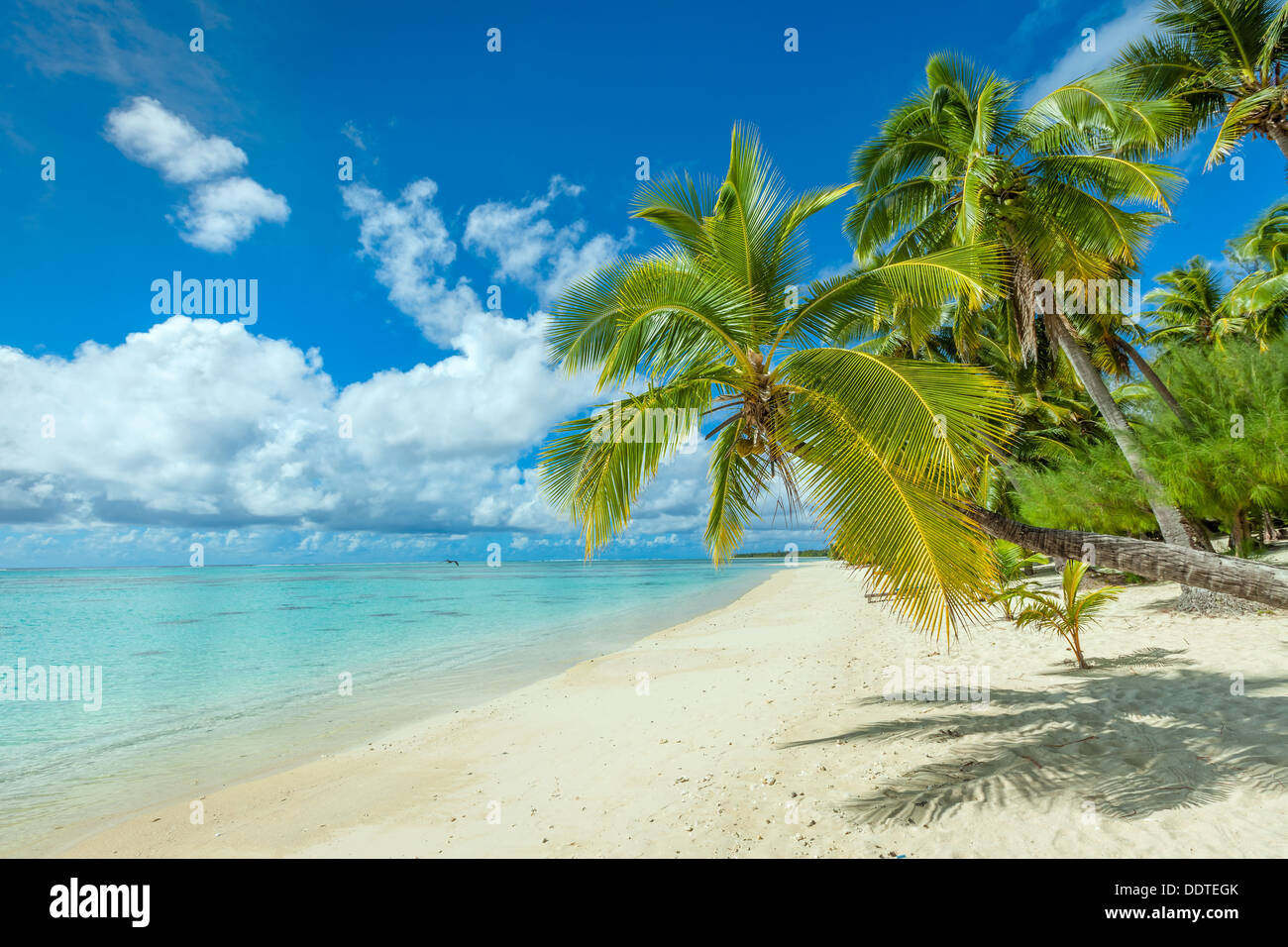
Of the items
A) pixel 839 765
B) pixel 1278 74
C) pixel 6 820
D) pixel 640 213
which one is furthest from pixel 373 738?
pixel 1278 74

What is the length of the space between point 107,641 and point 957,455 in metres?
25.6

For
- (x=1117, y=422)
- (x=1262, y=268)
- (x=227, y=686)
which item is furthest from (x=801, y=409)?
(x=1262, y=268)

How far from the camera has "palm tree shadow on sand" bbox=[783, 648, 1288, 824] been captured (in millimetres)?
4273

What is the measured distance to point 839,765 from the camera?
5297mm

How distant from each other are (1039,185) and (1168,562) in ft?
29.9

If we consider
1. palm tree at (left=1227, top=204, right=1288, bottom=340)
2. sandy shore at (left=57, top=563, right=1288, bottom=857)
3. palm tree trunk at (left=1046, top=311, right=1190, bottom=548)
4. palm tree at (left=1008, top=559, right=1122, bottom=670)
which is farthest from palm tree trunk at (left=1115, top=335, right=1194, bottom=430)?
palm tree at (left=1227, top=204, right=1288, bottom=340)

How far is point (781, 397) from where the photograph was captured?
5.76 meters

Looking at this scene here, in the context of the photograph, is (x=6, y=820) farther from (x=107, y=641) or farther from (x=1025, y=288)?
(x=107, y=641)

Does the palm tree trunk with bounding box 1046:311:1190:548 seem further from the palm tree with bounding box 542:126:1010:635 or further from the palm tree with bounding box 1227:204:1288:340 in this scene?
the palm tree with bounding box 1227:204:1288:340

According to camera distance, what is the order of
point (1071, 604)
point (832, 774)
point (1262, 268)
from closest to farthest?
point (832, 774) → point (1071, 604) → point (1262, 268)

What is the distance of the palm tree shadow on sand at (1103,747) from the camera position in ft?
14.0

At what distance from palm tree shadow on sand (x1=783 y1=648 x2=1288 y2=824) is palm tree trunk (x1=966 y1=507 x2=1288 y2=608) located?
133 centimetres

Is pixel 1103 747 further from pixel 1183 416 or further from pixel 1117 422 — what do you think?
pixel 1183 416
